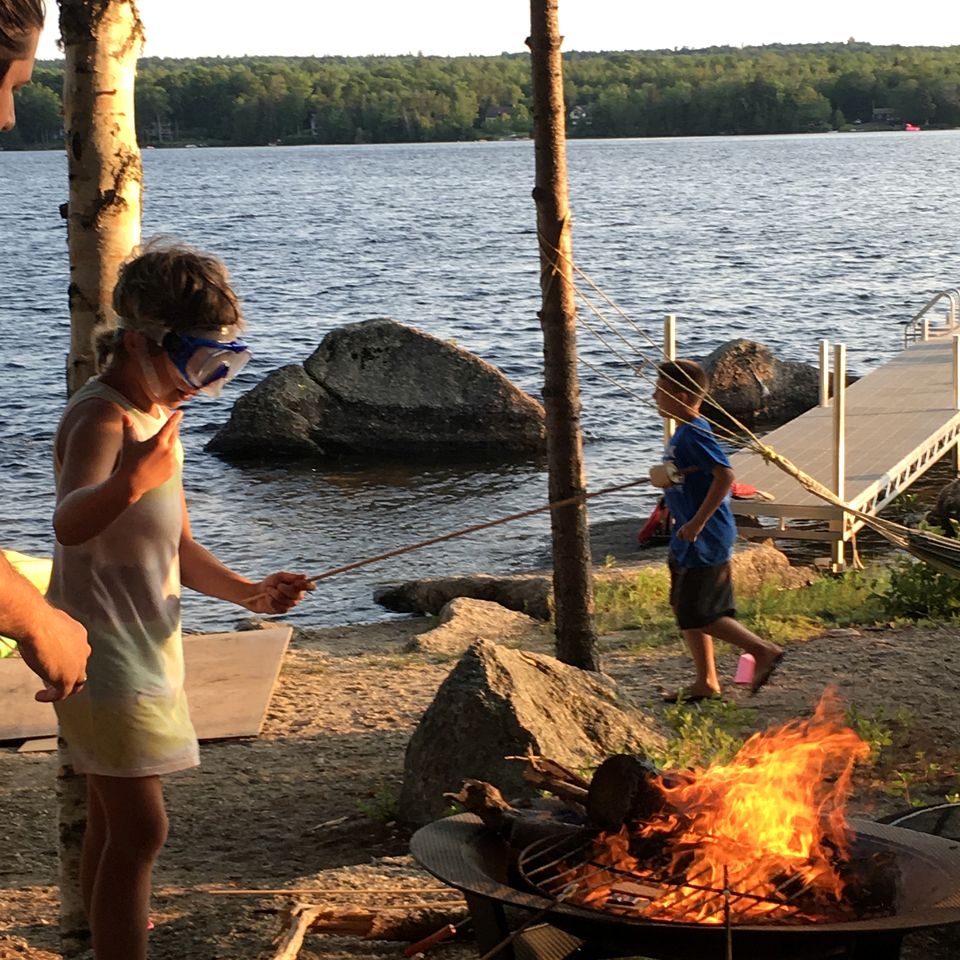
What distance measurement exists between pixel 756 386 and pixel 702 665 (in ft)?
50.5

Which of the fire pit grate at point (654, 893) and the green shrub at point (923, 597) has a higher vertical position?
the fire pit grate at point (654, 893)

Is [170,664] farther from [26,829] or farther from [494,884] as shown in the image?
[26,829]

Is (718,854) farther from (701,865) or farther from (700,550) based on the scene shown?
(700,550)

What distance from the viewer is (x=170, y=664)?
3479 mm

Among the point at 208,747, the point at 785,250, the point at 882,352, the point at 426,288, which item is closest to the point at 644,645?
the point at 208,747

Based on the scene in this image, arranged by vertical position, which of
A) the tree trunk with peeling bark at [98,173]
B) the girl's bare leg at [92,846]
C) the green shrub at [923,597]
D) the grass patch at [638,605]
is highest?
the tree trunk with peeling bark at [98,173]

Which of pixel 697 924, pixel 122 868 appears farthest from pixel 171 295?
pixel 697 924

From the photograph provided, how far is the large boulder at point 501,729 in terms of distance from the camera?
5188mm

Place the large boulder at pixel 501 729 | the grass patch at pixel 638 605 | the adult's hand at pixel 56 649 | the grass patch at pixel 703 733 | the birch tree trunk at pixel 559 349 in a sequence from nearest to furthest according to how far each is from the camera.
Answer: the adult's hand at pixel 56 649 → the large boulder at pixel 501 729 → the grass patch at pixel 703 733 → the birch tree trunk at pixel 559 349 → the grass patch at pixel 638 605

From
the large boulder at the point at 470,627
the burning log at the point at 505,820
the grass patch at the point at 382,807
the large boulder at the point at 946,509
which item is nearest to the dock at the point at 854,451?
the large boulder at the point at 946,509

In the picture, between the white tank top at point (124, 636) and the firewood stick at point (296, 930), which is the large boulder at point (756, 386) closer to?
the firewood stick at point (296, 930)

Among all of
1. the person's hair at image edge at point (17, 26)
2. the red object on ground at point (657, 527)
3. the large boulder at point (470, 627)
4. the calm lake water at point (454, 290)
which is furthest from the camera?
the calm lake water at point (454, 290)

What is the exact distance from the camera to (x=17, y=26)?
86.6 inches

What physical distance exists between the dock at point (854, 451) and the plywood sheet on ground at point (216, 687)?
4118mm
